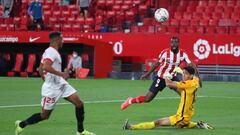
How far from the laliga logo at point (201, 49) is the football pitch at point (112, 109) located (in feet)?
17.6

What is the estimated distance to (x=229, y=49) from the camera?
115 ft

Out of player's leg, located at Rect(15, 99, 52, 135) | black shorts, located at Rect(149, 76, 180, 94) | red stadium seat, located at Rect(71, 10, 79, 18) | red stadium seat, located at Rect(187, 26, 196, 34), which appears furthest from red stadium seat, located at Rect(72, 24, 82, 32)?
player's leg, located at Rect(15, 99, 52, 135)

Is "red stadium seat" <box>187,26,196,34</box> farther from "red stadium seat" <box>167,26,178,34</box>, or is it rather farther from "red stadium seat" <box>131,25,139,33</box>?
"red stadium seat" <box>131,25,139,33</box>

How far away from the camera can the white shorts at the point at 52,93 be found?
1371 cm

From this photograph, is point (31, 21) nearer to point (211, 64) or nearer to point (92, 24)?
point (92, 24)

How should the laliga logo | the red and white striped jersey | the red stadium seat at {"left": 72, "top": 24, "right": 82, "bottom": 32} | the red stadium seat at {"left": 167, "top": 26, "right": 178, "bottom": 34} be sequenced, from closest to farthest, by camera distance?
1. the red and white striped jersey
2. the laliga logo
3. the red stadium seat at {"left": 167, "top": 26, "right": 178, "bottom": 34}
4. the red stadium seat at {"left": 72, "top": 24, "right": 82, "bottom": 32}

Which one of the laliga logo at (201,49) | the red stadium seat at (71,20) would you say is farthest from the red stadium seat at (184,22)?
the red stadium seat at (71,20)

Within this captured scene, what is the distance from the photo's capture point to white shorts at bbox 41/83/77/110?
13711mm

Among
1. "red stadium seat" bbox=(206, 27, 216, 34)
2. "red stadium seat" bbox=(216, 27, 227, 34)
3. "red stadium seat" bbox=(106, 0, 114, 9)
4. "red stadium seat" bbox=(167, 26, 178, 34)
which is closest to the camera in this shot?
"red stadium seat" bbox=(216, 27, 227, 34)

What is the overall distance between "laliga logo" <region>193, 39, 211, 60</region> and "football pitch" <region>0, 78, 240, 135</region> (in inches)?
212

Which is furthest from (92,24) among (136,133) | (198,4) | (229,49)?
(136,133)

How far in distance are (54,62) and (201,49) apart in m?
22.6

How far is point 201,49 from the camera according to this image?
1401 inches

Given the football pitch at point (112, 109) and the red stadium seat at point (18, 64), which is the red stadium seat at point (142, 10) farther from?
the football pitch at point (112, 109)
